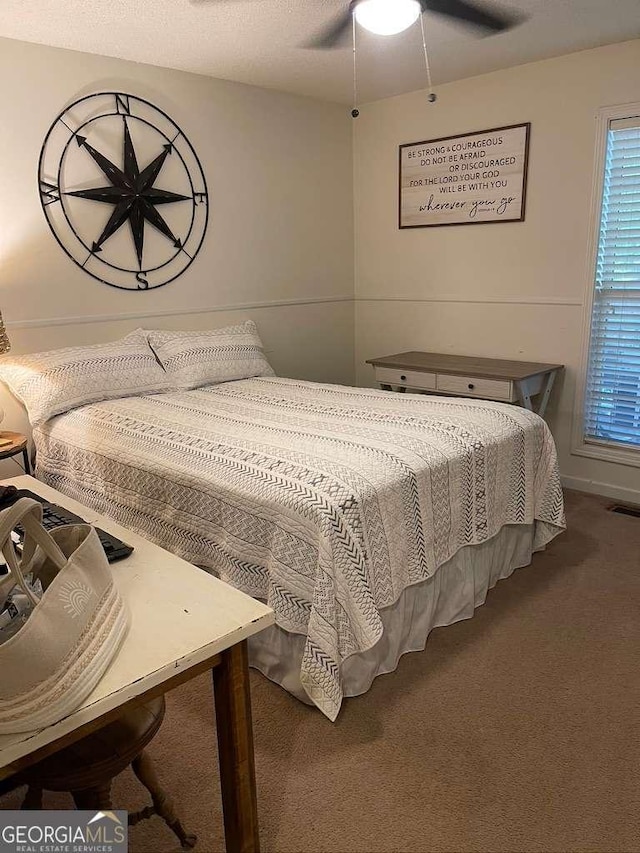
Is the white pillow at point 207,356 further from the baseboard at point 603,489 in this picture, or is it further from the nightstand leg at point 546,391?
the baseboard at point 603,489

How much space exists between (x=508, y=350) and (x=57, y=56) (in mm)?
2861

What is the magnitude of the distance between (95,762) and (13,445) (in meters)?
1.92

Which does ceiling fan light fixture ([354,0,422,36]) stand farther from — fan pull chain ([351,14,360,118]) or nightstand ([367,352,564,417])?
nightstand ([367,352,564,417])

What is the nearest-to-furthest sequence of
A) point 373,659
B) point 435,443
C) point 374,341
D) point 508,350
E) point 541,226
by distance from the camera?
point 373,659 → point 435,443 → point 541,226 → point 508,350 → point 374,341

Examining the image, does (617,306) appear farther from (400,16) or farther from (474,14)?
(400,16)

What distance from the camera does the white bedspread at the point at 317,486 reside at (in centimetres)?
184

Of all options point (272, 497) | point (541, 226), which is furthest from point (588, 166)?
point (272, 497)

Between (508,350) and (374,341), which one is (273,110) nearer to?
(374,341)

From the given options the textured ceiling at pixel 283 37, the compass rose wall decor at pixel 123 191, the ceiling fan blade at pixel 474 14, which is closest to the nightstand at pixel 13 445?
the compass rose wall decor at pixel 123 191

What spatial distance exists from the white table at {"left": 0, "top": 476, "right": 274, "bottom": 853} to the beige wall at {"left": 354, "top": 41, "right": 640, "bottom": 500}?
2939 mm

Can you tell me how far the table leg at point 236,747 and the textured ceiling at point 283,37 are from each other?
2.53 m

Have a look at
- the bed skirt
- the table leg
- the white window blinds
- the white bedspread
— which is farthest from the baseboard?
the table leg

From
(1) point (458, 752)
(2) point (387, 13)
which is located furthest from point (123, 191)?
(1) point (458, 752)

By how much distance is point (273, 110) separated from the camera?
3900mm
